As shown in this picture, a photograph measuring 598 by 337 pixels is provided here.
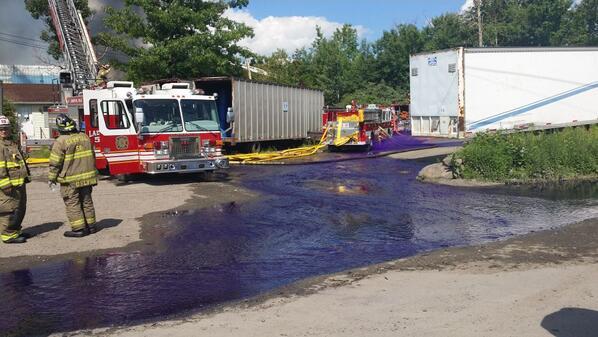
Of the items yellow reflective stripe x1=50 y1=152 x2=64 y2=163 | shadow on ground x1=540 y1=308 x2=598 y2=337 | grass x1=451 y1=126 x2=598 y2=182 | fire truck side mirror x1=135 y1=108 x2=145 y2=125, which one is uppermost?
fire truck side mirror x1=135 y1=108 x2=145 y2=125

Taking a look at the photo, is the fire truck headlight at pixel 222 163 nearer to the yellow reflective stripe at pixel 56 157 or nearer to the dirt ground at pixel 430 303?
the yellow reflective stripe at pixel 56 157

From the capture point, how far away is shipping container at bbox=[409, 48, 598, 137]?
874 inches

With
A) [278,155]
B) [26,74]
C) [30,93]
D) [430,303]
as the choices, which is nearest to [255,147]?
[278,155]

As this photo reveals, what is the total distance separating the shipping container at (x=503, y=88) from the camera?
2220 cm

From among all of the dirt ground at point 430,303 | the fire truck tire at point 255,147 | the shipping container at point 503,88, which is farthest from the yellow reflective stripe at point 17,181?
the shipping container at point 503,88

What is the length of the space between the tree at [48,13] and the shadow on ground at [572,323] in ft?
101

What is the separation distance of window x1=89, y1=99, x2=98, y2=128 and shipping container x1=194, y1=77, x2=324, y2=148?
621cm

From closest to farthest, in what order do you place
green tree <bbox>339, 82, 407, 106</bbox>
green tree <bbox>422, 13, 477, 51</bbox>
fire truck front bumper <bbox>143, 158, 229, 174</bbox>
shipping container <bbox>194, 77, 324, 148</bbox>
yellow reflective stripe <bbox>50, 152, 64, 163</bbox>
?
1. yellow reflective stripe <bbox>50, 152, 64, 163</bbox>
2. fire truck front bumper <bbox>143, 158, 229, 174</bbox>
3. shipping container <bbox>194, 77, 324, 148</bbox>
4. green tree <bbox>339, 82, 407, 106</bbox>
5. green tree <bbox>422, 13, 477, 51</bbox>

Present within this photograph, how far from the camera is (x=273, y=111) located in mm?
24672

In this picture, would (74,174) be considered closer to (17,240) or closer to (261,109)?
(17,240)

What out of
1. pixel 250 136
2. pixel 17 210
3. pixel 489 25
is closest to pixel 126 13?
pixel 250 136

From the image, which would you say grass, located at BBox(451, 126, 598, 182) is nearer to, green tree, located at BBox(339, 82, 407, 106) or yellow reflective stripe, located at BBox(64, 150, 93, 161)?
yellow reflective stripe, located at BBox(64, 150, 93, 161)

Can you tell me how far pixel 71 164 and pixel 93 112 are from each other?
6.14 m

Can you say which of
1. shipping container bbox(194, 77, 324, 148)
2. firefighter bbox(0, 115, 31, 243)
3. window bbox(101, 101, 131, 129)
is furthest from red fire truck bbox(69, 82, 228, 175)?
shipping container bbox(194, 77, 324, 148)
